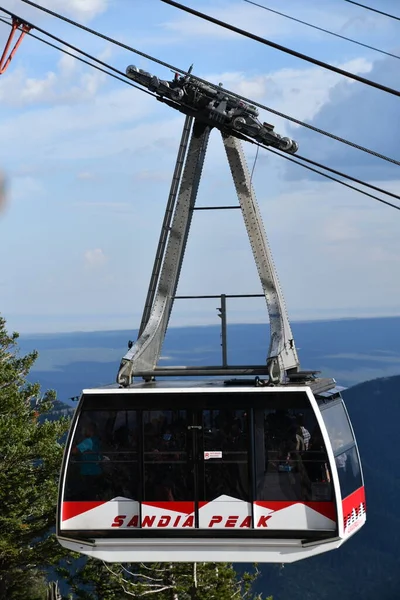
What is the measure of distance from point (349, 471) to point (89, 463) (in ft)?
11.6

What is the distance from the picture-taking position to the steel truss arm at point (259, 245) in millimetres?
16562

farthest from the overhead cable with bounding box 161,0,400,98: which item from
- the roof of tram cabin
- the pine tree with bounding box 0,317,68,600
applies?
the pine tree with bounding box 0,317,68,600

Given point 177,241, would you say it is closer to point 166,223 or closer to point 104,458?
point 166,223

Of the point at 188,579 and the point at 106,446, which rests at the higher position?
the point at 106,446

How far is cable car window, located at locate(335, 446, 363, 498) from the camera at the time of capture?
14992mm

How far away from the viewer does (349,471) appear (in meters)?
15.4

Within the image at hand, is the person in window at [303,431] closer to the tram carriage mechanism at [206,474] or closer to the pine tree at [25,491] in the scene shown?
the tram carriage mechanism at [206,474]

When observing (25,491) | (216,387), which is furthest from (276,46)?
(25,491)

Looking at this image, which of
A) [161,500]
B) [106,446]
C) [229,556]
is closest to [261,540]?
[229,556]

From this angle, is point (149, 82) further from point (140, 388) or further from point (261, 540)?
point (261, 540)

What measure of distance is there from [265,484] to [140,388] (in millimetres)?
2046

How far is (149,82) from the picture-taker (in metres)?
17.4

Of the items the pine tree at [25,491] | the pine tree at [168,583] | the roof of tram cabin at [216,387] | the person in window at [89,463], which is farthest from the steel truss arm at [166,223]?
the pine tree at [168,583]

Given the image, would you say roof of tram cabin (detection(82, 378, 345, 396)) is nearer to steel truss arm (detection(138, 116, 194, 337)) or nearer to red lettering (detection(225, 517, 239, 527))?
red lettering (detection(225, 517, 239, 527))
